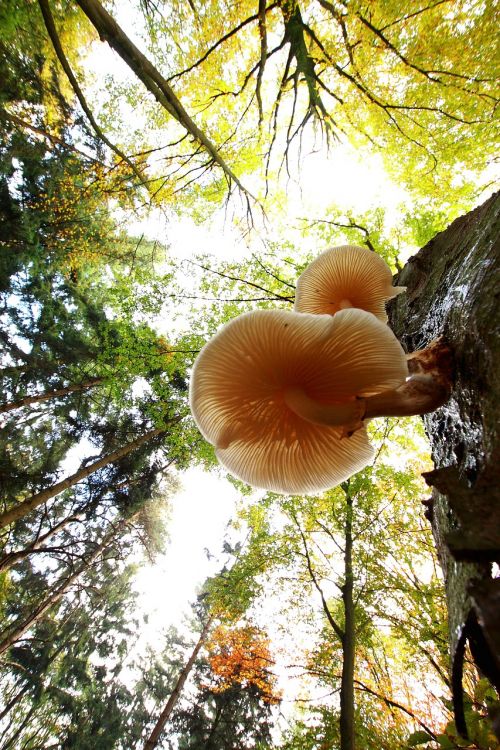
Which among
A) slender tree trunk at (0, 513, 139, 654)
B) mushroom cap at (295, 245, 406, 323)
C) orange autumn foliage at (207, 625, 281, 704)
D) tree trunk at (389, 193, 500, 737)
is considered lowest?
tree trunk at (389, 193, 500, 737)

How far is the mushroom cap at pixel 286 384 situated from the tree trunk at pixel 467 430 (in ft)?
0.81

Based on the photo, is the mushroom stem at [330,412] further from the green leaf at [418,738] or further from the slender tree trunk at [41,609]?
the slender tree trunk at [41,609]

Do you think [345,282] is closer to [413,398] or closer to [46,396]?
[413,398]

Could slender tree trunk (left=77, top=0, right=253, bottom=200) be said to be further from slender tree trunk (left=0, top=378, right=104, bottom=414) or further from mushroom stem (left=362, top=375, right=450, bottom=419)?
slender tree trunk (left=0, top=378, right=104, bottom=414)

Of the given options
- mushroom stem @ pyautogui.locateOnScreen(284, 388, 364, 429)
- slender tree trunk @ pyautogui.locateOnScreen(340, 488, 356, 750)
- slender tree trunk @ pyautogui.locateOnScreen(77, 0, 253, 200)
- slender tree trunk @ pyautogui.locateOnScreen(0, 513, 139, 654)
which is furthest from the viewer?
slender tree trunk @ pyautogui.locateOnScreen(0, 513, 139, 654)

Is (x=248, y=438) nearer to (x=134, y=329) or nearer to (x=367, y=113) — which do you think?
(x=134, y=329)

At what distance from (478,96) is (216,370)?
570 cm

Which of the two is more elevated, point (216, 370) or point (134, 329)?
point (134, 329)

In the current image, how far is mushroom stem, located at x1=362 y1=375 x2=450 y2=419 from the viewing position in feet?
4.36

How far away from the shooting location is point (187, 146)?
7523 mm

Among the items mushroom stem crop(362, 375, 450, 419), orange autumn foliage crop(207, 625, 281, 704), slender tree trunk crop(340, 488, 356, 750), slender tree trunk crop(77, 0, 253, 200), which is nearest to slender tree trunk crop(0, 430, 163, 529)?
slender tree trunk crop(340, 488, 356, 750)

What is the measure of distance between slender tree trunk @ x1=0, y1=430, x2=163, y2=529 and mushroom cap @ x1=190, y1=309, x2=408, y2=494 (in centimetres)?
606

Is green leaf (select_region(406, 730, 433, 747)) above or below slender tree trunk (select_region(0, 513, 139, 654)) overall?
below

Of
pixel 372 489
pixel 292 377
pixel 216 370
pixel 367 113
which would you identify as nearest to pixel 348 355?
pixel 292 377
